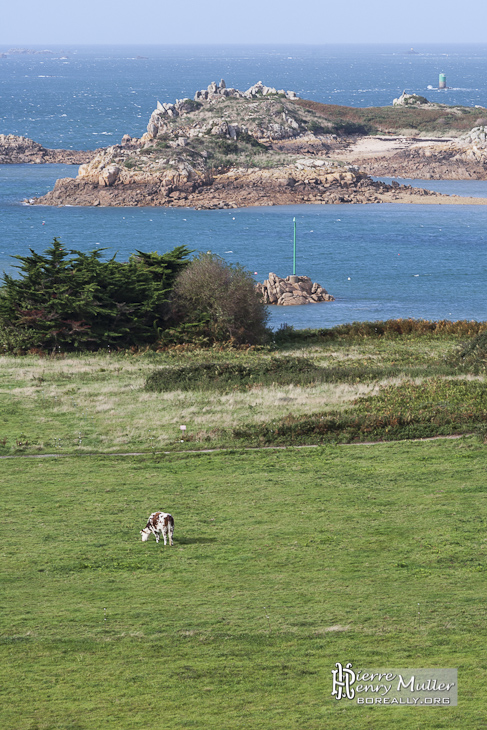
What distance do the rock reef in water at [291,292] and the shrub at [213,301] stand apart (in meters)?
24.2

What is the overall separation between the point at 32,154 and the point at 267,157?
50421mm

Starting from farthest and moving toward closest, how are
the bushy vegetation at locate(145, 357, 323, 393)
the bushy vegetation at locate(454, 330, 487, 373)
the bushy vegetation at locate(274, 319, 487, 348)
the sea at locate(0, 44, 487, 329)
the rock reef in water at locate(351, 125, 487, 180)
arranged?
1. the rock reef in water at locate(351, 125, 487, 180)
2. the sea at locate(0, 44, 487, 329)
3. the bushy vegetation at locate(274, 319, 487, 348)
4. the bushy vegetation at locate(454, 330, 487, 373)
5. the bushy vegetation at locate(145, 357, 323, 393)

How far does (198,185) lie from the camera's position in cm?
12669

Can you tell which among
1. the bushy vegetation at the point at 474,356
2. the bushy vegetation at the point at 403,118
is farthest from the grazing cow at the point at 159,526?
the bushy vegetation at the point at 403,118

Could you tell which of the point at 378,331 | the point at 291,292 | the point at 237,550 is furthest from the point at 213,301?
the point at 237,550

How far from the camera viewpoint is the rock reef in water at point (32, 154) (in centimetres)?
15612

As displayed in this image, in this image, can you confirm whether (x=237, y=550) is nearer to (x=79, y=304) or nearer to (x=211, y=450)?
(x=211, y=450)

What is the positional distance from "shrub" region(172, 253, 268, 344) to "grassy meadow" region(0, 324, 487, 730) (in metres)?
12.1

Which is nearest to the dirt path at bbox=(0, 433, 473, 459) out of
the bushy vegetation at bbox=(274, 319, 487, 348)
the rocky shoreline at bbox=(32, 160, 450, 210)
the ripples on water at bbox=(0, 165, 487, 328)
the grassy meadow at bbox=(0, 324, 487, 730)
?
the grassy meadow at bbox=(0, 324, 487, 730)

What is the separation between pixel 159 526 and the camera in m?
17.2

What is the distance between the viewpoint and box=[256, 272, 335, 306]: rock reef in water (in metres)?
71.2

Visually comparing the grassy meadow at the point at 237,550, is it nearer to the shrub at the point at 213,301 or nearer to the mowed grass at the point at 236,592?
the mowed grass at the point at 236,592

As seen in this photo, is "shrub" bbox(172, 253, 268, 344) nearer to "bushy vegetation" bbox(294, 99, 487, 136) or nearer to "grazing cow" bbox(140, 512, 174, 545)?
"grazing cow" bbox(140, 512, 174, 545)

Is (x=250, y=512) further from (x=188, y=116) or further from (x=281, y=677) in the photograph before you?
(x=188, y=116)
